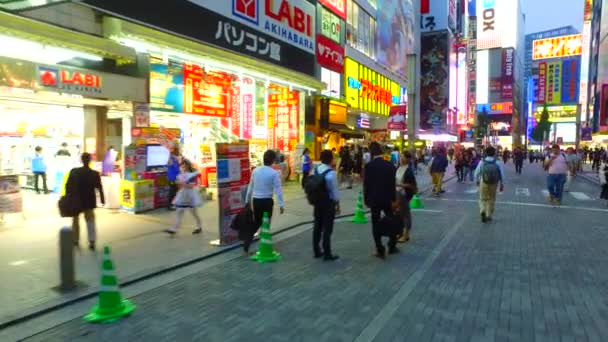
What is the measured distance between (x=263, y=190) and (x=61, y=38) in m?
5.86

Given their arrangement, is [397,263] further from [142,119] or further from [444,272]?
[142,119]

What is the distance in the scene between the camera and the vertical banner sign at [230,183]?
7.81 m

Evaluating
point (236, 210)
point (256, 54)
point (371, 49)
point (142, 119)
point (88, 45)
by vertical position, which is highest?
point (371, 49)

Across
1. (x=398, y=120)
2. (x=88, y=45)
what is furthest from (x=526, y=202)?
(x=88, y=45)

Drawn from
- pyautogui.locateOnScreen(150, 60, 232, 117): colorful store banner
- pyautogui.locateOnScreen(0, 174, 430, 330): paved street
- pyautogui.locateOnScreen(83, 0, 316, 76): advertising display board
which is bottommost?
pyautogui.locateOnScreen(0, 174, 430, 330): paved street

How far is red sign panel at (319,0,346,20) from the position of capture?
924 inches

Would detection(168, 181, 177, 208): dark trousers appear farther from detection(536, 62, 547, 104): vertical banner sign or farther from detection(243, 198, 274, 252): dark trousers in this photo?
detection(536, 62, 547, 104): vertical banner sign

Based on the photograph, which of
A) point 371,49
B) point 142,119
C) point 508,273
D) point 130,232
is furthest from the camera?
point 371,49

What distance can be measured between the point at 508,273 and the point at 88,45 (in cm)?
949

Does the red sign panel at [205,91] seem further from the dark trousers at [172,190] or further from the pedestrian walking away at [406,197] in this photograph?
the pedestrian walking away at [406,197]

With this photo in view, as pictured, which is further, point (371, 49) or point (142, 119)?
point (371, 49)

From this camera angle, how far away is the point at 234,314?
15.3ft

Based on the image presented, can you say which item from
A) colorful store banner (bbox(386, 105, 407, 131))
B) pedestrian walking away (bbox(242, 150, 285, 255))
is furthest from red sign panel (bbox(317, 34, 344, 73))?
pedestrian walking away (bbox(242, 150, 285, 255))

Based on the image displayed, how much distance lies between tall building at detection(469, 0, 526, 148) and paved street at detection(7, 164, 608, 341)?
126904 mm
